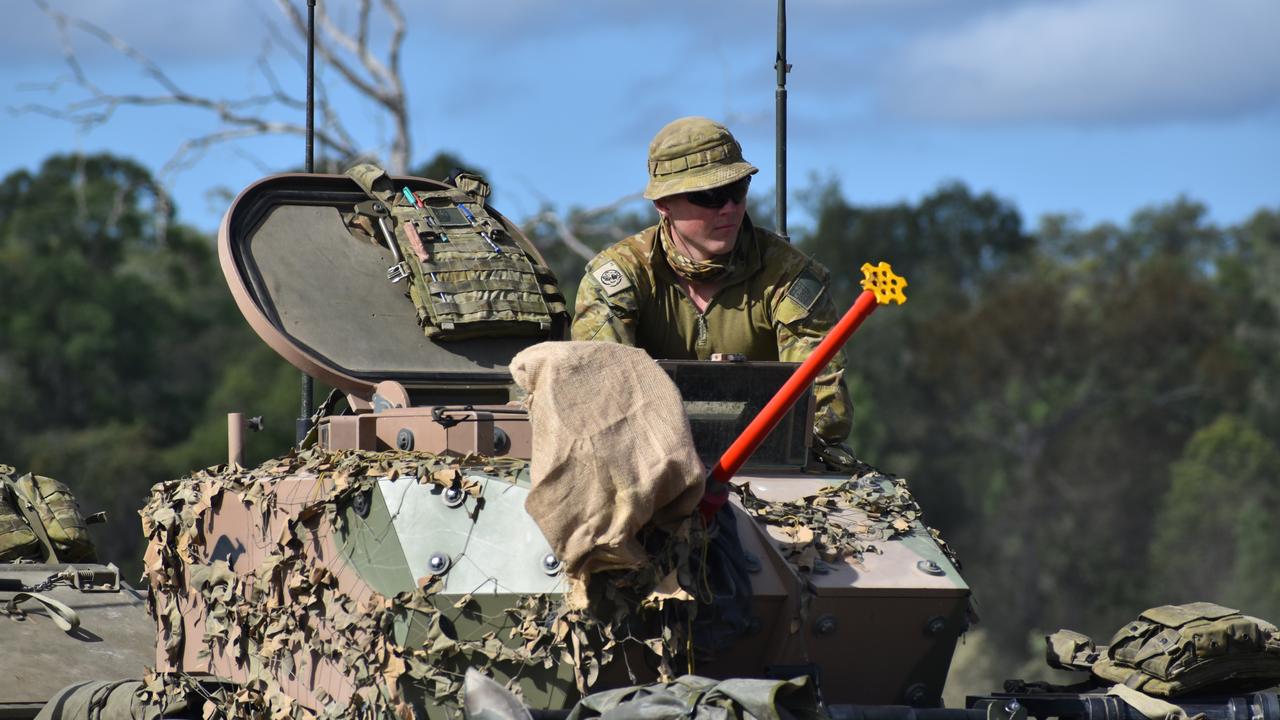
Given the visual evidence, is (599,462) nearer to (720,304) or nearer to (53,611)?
(720,304)

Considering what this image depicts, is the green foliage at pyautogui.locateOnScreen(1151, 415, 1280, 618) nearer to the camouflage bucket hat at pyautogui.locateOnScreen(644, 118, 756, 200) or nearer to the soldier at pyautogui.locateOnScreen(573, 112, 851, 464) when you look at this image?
the soldier at pyautogui.locateOnScreen(573, 112, 851, 464)

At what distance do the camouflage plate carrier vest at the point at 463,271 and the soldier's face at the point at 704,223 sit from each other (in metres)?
1.05

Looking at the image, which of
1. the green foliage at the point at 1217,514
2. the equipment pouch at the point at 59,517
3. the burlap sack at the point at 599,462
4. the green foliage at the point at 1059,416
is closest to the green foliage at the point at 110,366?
the green foliage at the point at 1059,416

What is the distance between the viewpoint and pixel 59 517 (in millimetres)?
10680

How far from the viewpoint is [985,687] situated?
1297 inches

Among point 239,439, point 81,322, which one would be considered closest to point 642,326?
point 239,439

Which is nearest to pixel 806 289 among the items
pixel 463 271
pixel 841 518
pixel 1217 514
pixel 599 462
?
pixel 841 518

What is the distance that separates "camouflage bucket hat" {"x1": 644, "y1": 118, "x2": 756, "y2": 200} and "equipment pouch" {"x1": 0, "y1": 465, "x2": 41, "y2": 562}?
417 centimetres

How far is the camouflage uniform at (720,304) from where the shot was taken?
825 centimetres

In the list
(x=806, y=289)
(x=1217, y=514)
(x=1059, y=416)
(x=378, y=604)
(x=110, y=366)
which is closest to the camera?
(x=378, y=604)

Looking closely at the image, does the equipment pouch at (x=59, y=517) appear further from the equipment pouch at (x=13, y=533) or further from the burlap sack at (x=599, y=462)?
the burlap sack at (x=599, y=462)

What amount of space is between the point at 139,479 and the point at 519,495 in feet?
90.3

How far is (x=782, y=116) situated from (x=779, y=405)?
374 centimetres

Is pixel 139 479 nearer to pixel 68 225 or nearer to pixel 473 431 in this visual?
pixel 68 225
